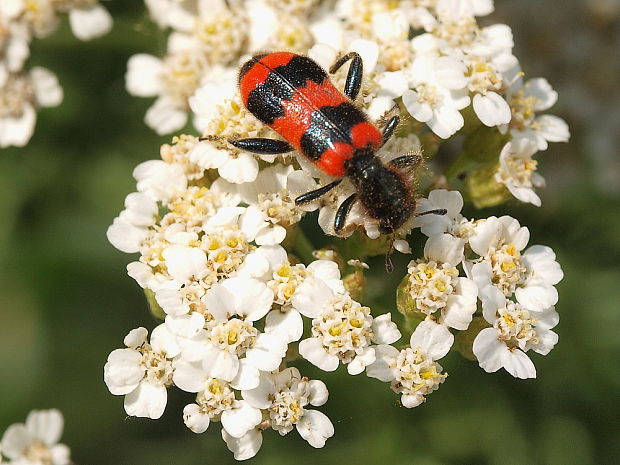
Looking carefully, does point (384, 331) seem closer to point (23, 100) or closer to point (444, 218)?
point (444, 218)

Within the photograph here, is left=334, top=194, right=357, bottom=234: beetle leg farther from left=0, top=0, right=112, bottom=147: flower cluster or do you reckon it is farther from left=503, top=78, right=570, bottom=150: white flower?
left=0, top=0, right=112, bottom=147: flower cluster

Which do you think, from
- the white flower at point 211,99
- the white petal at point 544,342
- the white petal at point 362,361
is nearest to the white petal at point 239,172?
the white flower at point 211,99

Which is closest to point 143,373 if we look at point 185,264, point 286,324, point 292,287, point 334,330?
point 185,264

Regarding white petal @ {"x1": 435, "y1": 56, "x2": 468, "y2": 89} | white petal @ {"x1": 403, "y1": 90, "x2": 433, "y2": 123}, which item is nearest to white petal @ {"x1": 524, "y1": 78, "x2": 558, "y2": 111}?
white petal @ {"x1": 435, "y1": 56, "x2": 468, "y2": 89}

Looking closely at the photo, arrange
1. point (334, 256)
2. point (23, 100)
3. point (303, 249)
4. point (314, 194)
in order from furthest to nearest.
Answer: point (23, 100), point (303, 249), point (334, 256), point (314, 194)

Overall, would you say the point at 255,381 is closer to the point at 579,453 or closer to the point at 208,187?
the point at 208,187

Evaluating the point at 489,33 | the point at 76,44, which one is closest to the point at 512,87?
the point at 489,33

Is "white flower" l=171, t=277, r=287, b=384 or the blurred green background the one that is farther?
the blurred green background
